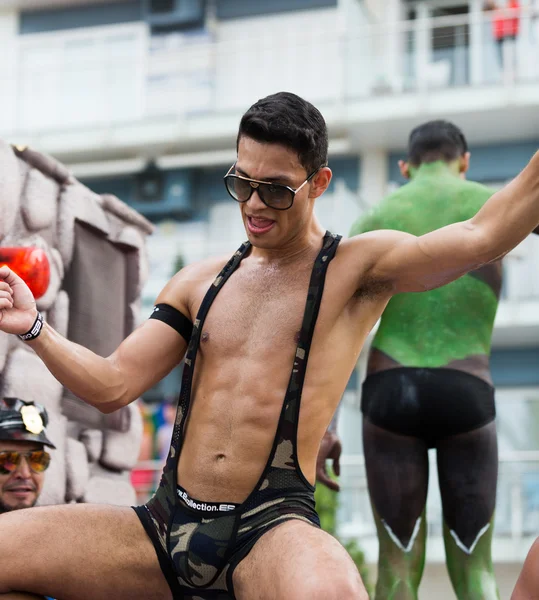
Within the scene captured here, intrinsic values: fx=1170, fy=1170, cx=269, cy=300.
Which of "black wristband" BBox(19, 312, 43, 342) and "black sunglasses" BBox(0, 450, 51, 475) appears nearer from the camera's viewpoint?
"black wristband" BBox(19, 312, 43, 342)

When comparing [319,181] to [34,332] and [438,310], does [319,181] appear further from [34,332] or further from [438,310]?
[438,310]

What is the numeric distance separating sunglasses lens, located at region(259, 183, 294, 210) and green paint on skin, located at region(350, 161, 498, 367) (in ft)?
4.66

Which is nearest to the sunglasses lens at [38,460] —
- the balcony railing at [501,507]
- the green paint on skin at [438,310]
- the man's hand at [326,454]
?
the man's hand at [326,454]

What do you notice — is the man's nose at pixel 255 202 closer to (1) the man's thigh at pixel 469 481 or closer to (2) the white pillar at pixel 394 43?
(1) the man's thigh at pixel 469 481

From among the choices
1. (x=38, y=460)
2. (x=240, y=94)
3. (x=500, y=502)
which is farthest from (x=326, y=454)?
(x=240, y=94)

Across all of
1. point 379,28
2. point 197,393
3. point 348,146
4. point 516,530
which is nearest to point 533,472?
point 516,530

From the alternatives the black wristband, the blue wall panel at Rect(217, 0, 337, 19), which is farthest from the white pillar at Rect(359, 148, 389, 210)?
the black wristband

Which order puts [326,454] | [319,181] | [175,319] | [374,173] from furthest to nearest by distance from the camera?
1. [374,173]
2. [326,454]
3. [175,319]
4. [319,181]

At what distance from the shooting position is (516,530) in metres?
12.6

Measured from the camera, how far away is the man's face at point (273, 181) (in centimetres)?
317

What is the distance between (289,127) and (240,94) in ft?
52.2

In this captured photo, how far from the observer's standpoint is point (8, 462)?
4461mm

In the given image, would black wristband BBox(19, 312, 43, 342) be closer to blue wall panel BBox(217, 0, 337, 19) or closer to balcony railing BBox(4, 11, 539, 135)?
balcony railing BBox(4, 11, 539, 135)

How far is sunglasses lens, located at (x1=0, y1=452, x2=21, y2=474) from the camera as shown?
4.46 metres
